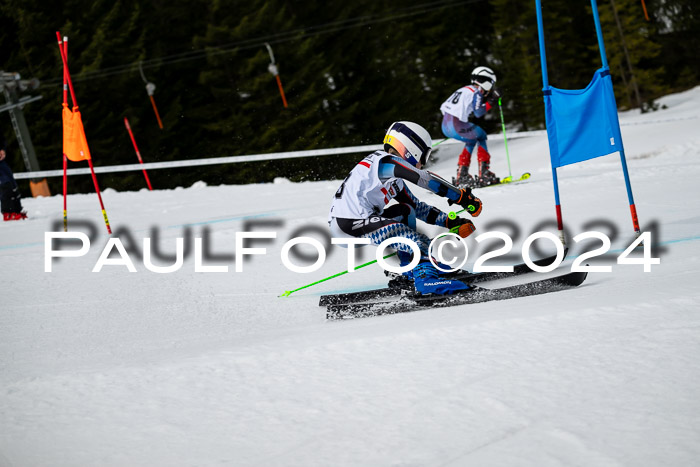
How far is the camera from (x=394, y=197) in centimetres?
543

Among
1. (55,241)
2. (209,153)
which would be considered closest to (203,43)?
(209,153)

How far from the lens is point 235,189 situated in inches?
533

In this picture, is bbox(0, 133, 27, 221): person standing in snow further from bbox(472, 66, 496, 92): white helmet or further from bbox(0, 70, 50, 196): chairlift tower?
bbox(472, 66, 496, 92): white helmet

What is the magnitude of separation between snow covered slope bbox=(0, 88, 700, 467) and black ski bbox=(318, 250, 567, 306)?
0.24m

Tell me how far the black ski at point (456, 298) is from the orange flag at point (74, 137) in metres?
5.56

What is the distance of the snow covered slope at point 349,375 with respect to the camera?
2703mm

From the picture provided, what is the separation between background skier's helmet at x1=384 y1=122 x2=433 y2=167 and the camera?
17.3 ft

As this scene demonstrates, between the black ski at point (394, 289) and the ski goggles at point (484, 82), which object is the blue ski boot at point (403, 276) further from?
the ski goggles at point (484, 82)

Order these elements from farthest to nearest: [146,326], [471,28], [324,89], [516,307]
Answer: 1. [471,28]
2. [324,89]
3. [146,326]
4. [516,307]

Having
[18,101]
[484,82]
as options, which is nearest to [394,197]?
[484,82]

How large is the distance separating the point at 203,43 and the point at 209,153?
15.5ft

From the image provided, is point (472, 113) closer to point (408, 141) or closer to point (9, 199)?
point (408, 141)

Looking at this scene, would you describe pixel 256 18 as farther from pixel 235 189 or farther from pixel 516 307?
pixel 516 307

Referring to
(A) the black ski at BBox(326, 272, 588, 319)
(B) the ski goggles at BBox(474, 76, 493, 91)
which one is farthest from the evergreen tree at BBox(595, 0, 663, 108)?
(A) the black ski at BBox(326, 272, 588, 319)
